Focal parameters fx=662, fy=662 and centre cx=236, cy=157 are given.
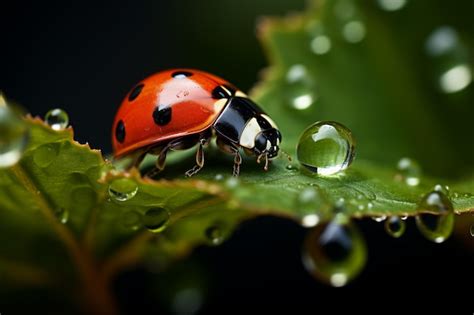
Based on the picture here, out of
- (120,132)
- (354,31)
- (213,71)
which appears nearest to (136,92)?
(120,132)

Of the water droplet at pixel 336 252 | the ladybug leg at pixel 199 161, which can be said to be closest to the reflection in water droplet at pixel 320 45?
Result: the ladybug leg at pixel 199 161

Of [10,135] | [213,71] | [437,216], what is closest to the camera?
[10,135]

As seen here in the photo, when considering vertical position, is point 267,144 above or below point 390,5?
below

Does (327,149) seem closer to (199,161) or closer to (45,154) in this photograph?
A: (199,161)

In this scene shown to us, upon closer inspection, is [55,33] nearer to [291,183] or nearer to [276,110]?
[276,110]

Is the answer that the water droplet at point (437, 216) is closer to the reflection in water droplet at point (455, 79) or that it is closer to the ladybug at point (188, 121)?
the ladybug at point (188, 121)

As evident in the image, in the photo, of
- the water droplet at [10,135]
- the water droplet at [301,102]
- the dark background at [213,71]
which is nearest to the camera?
the water droplet at [10,135]

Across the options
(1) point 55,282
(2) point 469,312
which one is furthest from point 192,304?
(2) point 469,312
